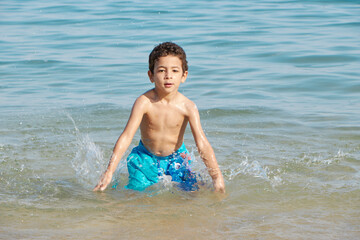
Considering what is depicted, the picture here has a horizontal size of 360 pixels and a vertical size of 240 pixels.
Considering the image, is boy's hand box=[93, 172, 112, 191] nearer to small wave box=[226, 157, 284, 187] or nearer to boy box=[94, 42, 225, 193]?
boy box=[94, 42, 225, 193]

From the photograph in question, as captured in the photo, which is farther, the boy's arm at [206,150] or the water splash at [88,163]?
the water splash at [88,163]

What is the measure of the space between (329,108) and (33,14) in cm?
1167

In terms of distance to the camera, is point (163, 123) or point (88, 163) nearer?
point (163, 123)

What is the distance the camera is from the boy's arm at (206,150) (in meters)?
4.45

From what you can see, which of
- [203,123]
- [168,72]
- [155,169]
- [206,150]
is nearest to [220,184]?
[206,150]

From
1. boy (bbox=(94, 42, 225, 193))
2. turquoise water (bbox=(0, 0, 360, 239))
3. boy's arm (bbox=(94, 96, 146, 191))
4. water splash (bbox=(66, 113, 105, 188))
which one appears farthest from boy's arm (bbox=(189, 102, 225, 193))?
water splash (bbox=(66, 113, 105, 188))

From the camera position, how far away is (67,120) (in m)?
6.96

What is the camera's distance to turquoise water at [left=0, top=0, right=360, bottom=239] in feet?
12.8

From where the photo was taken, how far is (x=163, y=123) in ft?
14.9

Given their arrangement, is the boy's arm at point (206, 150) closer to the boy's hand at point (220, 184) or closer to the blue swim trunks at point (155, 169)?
the boy's hand at point (220, 184)

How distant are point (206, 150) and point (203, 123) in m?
2.38

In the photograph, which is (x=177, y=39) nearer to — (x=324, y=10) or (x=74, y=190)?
(x=324, y=10)

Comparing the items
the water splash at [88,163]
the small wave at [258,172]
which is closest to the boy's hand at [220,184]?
the small wave at [258,172]

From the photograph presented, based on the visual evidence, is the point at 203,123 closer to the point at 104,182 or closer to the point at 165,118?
the point at 165,118
